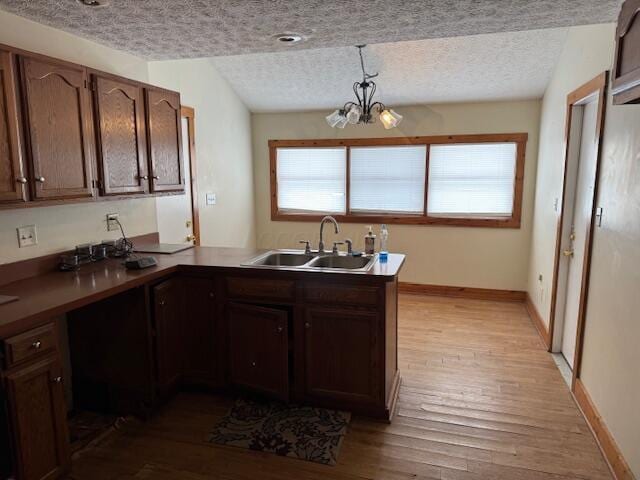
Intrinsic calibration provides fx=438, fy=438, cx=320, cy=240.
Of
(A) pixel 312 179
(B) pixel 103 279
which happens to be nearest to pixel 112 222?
(B) pixel 103 279

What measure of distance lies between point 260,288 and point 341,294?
0.51 meters

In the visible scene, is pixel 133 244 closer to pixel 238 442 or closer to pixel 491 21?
pixel 238 442

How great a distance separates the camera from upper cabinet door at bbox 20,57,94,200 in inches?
84.1

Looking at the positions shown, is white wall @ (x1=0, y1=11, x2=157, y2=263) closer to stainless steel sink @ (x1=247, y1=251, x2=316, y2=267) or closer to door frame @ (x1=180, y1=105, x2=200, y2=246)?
door frame @ (x1=180, y1=105, x2=200, y2=246)

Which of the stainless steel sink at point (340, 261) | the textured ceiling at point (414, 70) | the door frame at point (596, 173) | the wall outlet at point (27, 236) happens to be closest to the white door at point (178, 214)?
the textured ceiling at point (414, 70)

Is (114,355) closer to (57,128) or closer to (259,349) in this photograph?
(259,349)

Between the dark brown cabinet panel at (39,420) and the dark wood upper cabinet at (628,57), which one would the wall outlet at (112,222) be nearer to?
the dark brown cabinet panel at (39,420)

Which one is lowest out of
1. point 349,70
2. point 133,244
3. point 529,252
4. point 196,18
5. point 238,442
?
point 238,442

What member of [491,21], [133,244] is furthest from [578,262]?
[133,244]

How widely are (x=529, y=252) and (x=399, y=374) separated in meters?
2.58

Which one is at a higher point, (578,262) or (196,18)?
(196,18)

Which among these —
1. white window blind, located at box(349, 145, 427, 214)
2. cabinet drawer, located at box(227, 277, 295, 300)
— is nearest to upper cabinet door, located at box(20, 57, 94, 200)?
cabinet drawer, located at box(227, 277, 295, 300)

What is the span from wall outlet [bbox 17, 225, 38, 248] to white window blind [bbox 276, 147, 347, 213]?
343 cm

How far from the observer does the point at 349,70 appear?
4387mm
